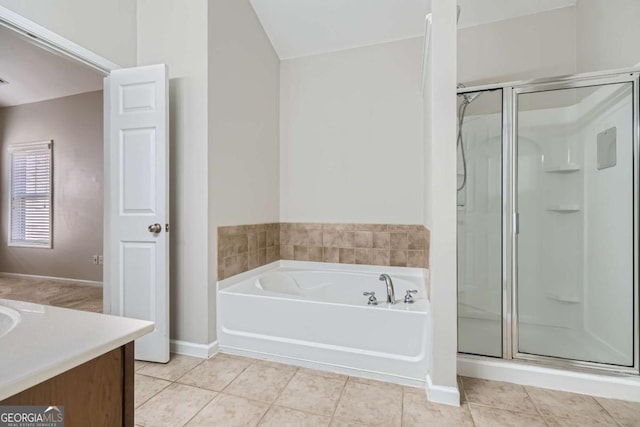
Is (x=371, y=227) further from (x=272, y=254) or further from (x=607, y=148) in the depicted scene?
(x=607, y=148)

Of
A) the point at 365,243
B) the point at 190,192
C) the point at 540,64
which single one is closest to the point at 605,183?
the point at 540,64

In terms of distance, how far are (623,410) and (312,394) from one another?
65.2 inches

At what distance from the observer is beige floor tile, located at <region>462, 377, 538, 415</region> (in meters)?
1.69

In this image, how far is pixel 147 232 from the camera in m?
2.22

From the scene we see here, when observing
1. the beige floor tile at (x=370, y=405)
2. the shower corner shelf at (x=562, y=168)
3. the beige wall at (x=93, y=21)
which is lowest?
the beige floor tile at (x=370, y=405)

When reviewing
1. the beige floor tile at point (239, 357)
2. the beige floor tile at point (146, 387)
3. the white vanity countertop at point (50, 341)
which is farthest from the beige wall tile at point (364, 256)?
the white vanity countertop at point (50, 341)

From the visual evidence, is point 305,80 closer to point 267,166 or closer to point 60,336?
point 267,166

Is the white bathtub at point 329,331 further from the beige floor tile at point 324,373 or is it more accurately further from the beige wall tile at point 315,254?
the beige wall tile at point 315,254

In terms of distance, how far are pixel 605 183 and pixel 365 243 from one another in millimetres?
1877

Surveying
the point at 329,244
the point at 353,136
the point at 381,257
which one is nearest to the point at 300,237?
the point at 329,244

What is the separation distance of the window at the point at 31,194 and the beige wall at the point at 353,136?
3746mm

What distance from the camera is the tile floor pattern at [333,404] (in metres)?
1.58

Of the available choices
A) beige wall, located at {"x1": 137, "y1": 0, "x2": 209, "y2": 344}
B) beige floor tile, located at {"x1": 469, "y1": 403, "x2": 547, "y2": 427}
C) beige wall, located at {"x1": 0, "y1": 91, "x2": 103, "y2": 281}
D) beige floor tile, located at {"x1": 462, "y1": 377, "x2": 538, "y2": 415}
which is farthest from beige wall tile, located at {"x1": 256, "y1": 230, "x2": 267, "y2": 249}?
beige wall, located at {"x1": 0, "y1": 91, "x2": 103, "y2": 281}

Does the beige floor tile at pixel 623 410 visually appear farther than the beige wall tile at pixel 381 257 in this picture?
No
